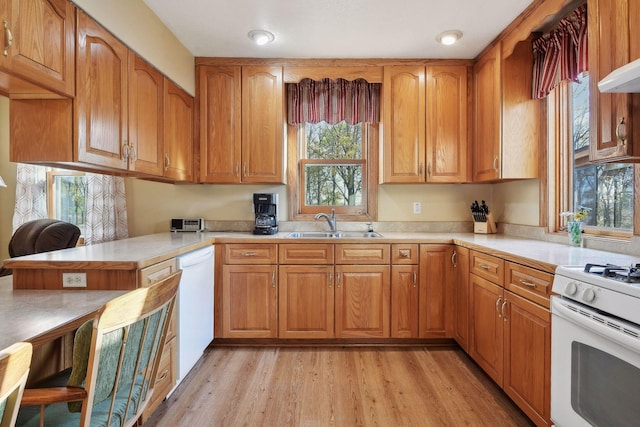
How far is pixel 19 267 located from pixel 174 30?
188 centimetres

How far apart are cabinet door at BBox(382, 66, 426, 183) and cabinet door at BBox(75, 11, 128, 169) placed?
197 cm

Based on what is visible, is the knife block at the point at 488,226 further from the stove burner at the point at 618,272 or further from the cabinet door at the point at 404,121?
the stove burner at the point at 618,272

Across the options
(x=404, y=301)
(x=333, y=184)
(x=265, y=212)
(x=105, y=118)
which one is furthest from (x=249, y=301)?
(x=105, y=118)

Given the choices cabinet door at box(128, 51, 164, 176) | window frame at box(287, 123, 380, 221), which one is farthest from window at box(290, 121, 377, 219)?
cabinet door at box(128, 51, 164, 176)

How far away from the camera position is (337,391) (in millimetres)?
2029

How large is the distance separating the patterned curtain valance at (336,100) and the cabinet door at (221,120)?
543mm

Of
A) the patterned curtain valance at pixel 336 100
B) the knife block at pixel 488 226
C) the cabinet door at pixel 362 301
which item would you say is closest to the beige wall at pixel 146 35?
the patterned curtain valance at pixel 336 100

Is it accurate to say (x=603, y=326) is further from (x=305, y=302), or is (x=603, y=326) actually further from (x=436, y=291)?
(x=305, y=302)

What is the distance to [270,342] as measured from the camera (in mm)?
2689

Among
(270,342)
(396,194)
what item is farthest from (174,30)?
(270,342)

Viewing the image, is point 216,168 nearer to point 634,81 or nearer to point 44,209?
point 44,209

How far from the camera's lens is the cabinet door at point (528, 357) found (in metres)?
1.52

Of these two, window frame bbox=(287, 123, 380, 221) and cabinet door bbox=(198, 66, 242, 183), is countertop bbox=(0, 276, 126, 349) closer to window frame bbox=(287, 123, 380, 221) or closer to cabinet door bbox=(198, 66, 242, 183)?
cabinet door bbox=(198, 66, 242, 183)

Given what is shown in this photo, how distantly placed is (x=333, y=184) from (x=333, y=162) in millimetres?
213
